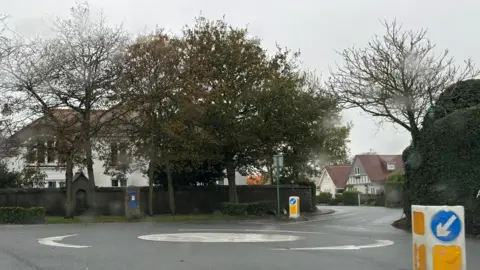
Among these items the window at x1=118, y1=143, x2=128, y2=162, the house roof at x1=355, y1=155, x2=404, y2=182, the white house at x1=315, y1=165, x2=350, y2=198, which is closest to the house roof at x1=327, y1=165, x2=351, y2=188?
the white house at x1=315, y1=165, x2=350, y2=198

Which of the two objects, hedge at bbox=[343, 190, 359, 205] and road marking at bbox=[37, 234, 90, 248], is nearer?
road marking at bbox=[37, 234, 90, 248]

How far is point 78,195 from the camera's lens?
128 feet

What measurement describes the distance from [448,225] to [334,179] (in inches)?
3959

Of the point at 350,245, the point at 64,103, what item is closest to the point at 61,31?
the point at 64,103

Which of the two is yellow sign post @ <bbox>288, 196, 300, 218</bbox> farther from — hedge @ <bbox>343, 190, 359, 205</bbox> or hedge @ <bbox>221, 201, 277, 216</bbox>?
hedge @ <bbox>343, 190, 359, 205</bbox>

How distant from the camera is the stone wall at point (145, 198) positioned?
3784 centimetres

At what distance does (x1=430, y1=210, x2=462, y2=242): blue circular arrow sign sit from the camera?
6531mm

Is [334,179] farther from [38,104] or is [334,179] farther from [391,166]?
[38,104]

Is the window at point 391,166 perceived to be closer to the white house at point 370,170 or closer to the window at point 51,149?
the white house at point 370,170

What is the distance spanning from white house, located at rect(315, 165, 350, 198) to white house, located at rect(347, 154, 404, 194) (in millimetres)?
4684

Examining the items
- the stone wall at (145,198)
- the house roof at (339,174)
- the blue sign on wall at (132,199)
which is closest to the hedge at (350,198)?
the house roof at (339,174)

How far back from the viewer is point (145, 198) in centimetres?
3816

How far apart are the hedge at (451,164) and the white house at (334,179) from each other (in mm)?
81576

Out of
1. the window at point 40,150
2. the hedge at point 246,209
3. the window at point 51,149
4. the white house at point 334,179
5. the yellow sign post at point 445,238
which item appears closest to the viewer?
the yellow sign post at point 445,238
